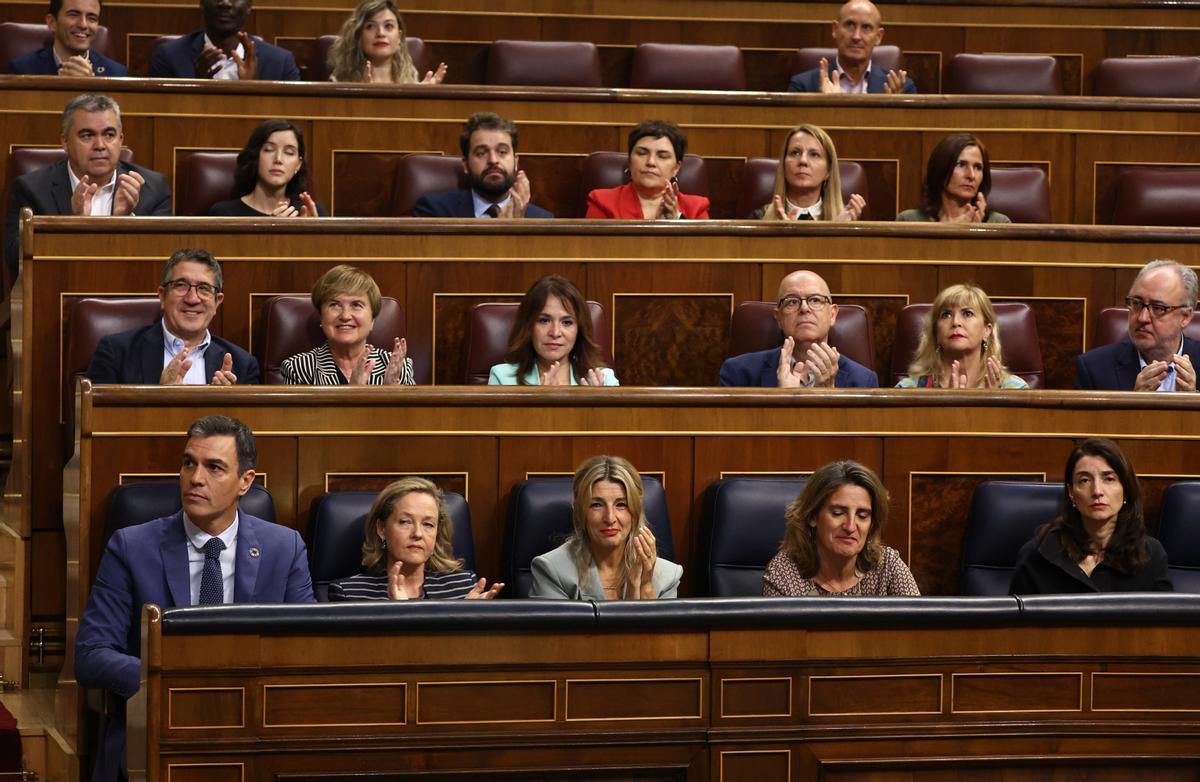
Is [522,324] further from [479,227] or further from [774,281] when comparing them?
[774,281]

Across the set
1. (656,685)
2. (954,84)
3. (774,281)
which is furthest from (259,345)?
(954,84)

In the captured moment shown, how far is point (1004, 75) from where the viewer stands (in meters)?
2.91

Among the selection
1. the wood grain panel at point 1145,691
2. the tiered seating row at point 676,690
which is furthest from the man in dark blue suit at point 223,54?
the wood grain panel at point 1145,691

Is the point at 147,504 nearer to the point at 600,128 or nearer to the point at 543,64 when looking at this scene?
the point at 600,128

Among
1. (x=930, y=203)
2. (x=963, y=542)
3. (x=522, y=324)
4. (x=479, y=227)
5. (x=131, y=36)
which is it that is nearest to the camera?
(x=963, y=542)

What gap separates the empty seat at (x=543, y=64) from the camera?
2.81 meters

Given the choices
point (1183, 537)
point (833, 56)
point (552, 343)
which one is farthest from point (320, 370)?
point (833, 56)

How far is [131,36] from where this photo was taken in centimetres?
287

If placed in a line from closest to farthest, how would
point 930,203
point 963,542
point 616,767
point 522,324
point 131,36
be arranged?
point 616,767 → point 963,542 → point 522,324 → point 930,203 → point 131,36

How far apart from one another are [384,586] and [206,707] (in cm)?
43

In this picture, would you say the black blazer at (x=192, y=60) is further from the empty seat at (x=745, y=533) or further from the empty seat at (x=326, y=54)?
the empty seat at (x=745, y=533)

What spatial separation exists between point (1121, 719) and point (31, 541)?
1.15 metres

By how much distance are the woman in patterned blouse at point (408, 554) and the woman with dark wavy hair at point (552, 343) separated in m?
0.35

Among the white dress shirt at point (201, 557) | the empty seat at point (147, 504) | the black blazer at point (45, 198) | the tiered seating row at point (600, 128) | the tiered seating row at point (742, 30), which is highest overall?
the tiered seating row at point (742, 30)
